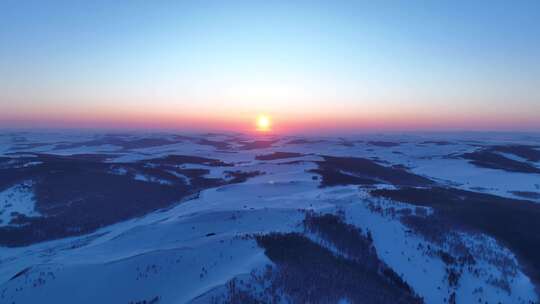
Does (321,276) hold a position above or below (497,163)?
above

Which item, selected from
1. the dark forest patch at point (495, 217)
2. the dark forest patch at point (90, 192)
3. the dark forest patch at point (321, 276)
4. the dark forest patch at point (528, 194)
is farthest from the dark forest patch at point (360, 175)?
the dark forest patch at point (321, 276)

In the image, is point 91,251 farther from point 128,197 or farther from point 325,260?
point 128,197

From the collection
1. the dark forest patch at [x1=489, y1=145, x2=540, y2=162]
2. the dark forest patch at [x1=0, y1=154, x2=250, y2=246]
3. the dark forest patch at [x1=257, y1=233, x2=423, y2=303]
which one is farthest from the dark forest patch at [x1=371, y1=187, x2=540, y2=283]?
the dark forest patch at [x1=489, y1=145, x2=540, y2=162]

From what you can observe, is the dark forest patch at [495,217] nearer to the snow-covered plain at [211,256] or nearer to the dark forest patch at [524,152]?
the snow-covered plain at [211,256]

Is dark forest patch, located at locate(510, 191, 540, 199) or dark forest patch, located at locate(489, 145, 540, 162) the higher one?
dark forest patch, located at locate(489, 145, 540, 162)

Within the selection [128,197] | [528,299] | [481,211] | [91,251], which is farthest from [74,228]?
[481,211]

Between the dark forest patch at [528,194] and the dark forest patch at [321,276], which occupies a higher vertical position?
the dark forest patch at [321,276]

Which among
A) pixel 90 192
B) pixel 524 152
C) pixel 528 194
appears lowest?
pixel 90 192

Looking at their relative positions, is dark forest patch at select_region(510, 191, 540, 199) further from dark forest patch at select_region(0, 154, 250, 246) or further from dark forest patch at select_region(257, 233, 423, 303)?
dark forest patch at select_region(0, 154, 250, 246)

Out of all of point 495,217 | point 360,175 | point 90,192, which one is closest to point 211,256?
point 495,217

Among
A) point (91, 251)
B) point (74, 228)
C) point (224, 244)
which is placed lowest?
point (74, 228)

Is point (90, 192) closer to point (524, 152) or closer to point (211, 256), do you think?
point (211, 256)
